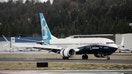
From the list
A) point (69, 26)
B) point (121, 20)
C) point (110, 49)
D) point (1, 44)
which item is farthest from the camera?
point (69, 26)

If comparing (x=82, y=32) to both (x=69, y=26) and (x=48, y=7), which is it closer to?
(x=69, y=26)

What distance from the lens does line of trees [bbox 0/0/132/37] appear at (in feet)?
443

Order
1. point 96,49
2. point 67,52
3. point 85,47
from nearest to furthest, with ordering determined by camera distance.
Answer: point 96,49, point 67,52, point 85,47

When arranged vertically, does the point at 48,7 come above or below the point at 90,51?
above

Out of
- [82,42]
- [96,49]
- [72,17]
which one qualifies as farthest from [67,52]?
[72,17]

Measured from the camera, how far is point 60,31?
141500 millimetres

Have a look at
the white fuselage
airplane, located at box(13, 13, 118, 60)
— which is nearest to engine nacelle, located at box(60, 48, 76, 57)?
airplane, located at box(13, 13, 118, 60)

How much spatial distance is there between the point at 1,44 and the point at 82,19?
35.9 m

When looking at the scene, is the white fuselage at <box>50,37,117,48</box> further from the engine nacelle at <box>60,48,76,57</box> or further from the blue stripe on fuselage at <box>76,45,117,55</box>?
the engine nacelle at <box>60,48,76,57</box>

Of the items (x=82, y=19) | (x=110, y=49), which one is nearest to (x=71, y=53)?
(x=110, y=49)

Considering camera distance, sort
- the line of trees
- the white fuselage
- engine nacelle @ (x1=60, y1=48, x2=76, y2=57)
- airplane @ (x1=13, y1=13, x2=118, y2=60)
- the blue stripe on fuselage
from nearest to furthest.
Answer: the blue stripe on fuselage
airplane @ (x1=13, y1=13, x2=118, y2=60)
the white fuselage
engine nacelle @ (x1=60, y1=48, x2=76, y2=57)
the line of trees

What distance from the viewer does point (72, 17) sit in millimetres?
157500

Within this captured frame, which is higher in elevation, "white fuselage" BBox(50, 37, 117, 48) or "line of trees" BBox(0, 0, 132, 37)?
"line of trees" BBox(0, 0, 132, 37)

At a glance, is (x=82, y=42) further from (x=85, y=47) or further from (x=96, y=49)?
(x=96, y=49)
